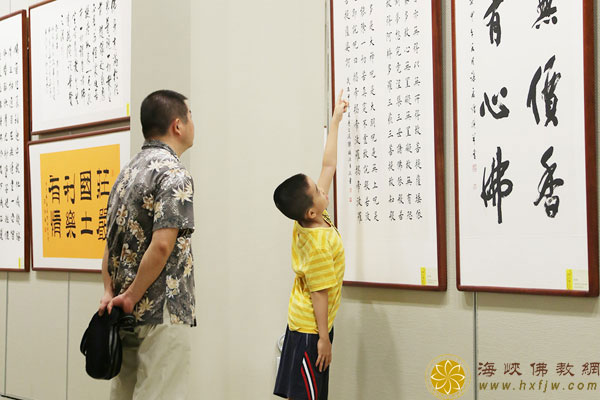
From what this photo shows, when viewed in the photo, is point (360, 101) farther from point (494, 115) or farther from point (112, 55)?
point (112, 55)

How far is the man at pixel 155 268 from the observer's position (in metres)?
2.31

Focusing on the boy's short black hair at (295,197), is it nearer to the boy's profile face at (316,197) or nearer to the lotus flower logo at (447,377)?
the boy's profile face at (316,197)

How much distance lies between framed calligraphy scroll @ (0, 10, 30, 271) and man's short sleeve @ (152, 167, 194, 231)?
2.15 m

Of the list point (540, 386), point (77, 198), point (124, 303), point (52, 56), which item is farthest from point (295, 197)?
point (52, 56)

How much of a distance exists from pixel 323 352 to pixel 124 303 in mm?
732

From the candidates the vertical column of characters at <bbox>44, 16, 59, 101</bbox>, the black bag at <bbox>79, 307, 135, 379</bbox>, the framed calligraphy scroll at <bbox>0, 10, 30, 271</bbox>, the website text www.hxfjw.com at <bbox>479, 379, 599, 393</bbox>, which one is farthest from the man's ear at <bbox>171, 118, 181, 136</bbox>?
the framed calligraphy scroll at <bbox>0, 10, 30, 271</bbox>

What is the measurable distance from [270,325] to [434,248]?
1046mm

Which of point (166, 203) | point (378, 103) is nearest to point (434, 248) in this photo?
point (378, 103)

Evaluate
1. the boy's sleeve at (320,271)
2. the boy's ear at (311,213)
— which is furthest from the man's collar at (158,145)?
the boy's sleeve at (320,271)

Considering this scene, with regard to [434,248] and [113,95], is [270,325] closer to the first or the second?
[434,248]

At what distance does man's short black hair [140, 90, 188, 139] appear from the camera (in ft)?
8.10

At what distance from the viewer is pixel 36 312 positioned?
402 centimetres

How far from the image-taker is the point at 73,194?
3.82 m

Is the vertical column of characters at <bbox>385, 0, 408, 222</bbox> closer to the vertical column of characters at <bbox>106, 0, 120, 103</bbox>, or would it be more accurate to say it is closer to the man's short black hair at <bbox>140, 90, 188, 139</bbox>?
the man's short black hair at <bbox>140, 90, 188, 139</bbox>
